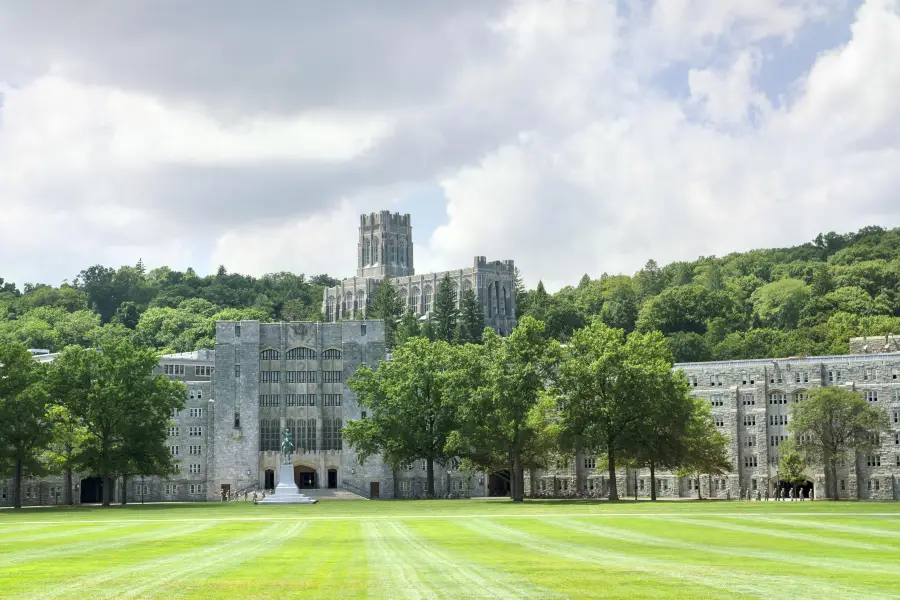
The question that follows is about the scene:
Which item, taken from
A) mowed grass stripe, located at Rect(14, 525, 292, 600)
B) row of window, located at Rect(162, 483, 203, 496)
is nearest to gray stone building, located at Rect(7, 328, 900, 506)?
row of window, located at Rect(162, 483, 203, 496)

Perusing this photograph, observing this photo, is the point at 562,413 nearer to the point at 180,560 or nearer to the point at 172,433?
the point at 172,433

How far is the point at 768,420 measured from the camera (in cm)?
13538

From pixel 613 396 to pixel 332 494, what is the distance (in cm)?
4206

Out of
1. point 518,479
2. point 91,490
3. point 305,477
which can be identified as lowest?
point 91,490

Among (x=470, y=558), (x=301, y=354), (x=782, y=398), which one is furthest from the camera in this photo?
(x=301, y=354)

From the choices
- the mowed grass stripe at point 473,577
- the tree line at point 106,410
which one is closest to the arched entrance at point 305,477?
the tree line at point 106,410

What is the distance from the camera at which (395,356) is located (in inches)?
5354

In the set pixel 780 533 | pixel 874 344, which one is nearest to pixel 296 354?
pixel 874 344

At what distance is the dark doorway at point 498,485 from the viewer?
150750mm

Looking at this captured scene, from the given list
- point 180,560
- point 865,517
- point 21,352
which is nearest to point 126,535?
point 180,560

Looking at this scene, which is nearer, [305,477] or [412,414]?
[412,414]

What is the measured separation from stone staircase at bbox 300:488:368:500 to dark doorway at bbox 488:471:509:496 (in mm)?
19059

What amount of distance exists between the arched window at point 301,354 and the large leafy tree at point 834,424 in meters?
56.9

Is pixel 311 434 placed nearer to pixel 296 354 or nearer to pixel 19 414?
pixel 296 354
